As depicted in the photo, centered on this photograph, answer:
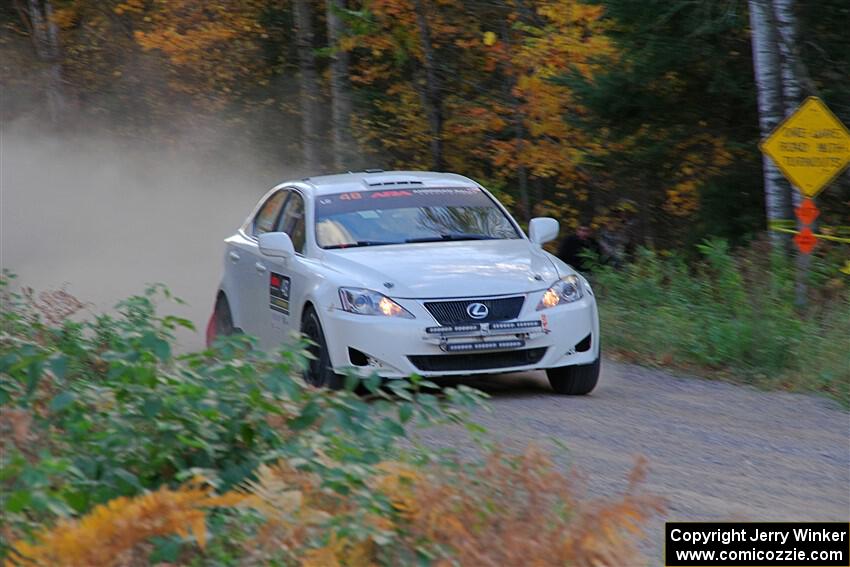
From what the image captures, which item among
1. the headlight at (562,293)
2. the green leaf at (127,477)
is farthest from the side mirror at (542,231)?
the green leaf at (127,477)

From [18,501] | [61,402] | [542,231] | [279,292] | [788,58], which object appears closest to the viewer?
[18,501]

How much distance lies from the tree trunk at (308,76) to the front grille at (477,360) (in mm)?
17705

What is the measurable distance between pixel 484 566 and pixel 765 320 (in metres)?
8.24

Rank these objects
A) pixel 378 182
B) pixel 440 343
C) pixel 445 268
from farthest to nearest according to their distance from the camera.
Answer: pixel 378 182 → pixel 445 268 → pixel 440 343

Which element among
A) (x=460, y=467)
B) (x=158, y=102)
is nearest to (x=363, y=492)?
(x=460, y=467)

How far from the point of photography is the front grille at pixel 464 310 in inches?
395

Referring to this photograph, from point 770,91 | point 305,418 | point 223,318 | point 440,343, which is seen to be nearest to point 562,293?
point 440,343

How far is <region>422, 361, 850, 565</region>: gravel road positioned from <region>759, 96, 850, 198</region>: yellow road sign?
346 centimetres

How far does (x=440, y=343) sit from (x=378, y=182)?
242cm

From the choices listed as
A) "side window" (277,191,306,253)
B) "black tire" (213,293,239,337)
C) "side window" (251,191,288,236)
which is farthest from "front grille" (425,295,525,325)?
"black tire" (213,293,239,337)

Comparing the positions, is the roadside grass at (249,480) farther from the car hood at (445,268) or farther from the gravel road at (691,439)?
the car hood at (445,268)

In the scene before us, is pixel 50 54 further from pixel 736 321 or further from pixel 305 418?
pixel 305 418

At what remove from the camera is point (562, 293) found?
1041cm

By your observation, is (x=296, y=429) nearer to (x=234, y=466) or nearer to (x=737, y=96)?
(x=234, y=466)
